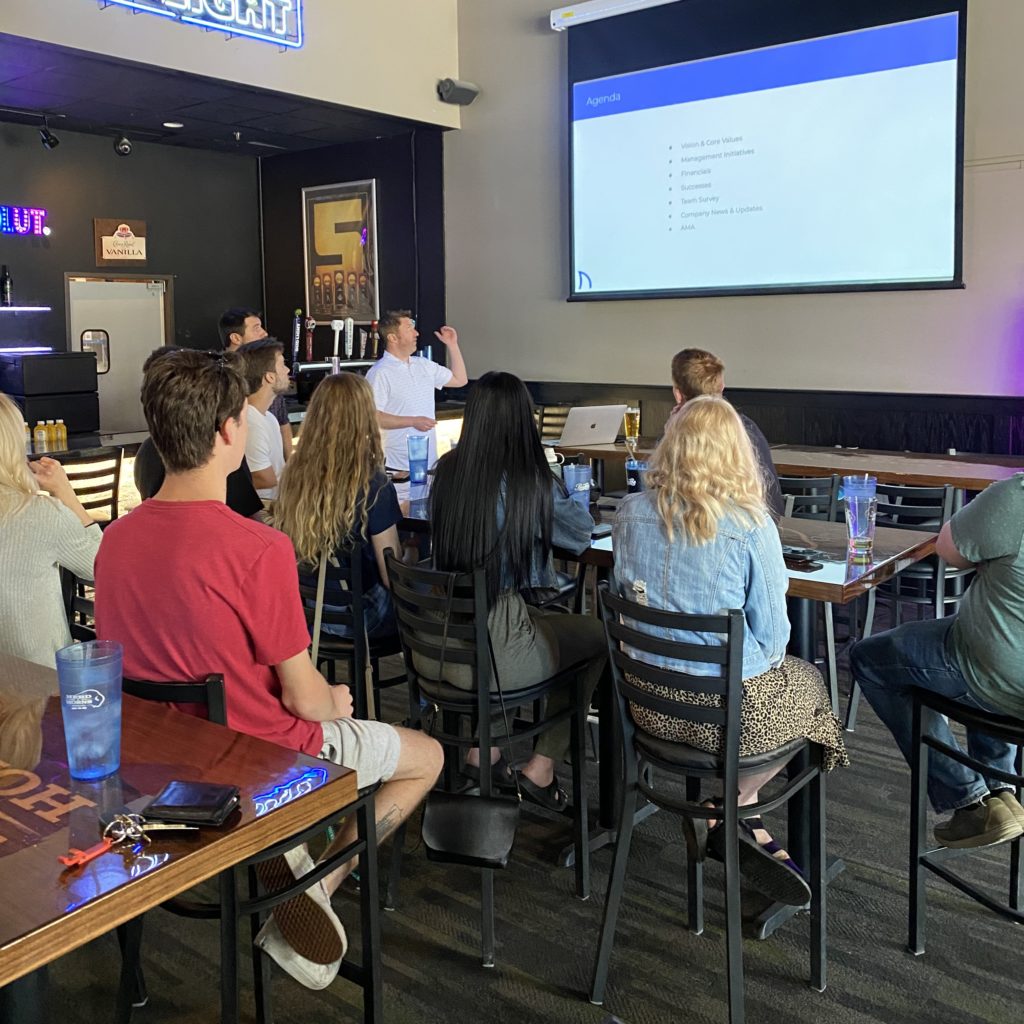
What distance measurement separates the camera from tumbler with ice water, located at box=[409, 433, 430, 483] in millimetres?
4125

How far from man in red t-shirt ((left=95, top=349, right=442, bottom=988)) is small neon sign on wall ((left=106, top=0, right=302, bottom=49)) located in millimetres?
4987

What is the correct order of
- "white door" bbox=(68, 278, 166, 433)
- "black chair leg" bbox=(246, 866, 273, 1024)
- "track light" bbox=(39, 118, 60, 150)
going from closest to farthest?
"black chair leg" bbox=(246, 866, 273, 1024)
"track light" bbox=(39, 118, 60, 150)
"white door" bbox=(68, 278, 166, 433)

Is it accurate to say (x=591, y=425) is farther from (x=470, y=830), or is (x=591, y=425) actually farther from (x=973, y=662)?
(x=470, y=830)

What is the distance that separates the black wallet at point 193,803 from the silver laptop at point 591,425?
4.33 metres

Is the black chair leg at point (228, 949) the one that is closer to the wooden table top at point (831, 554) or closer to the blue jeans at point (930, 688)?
the wooden table top at point (831, 554)

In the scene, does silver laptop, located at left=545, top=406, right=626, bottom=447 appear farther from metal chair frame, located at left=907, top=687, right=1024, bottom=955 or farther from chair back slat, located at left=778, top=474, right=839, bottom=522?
metal chair frame, located at left=907, top=687, right=1024, bottom=955

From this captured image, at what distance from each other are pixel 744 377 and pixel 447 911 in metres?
5.11

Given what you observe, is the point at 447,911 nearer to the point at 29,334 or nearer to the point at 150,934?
the point at 150,934

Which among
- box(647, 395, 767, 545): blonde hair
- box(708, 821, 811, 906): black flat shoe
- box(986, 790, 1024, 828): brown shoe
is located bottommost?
box(708, 821, 811, 906): black flat shoe

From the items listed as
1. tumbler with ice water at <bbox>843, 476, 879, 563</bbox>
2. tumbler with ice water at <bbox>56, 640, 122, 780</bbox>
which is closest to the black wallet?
tumbler with ice water at <bbox>56, 640, 122, 780</bbox>

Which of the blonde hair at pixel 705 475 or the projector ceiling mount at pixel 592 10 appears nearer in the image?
the blonde hair at pixel 705 475

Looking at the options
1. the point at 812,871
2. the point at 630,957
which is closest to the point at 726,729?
the point at 812,871

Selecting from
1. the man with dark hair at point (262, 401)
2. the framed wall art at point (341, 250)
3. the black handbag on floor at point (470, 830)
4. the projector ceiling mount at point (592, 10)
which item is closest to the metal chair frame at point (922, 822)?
the black handbag on floor at point (470, 830)

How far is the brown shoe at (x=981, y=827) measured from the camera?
239 centimetres
